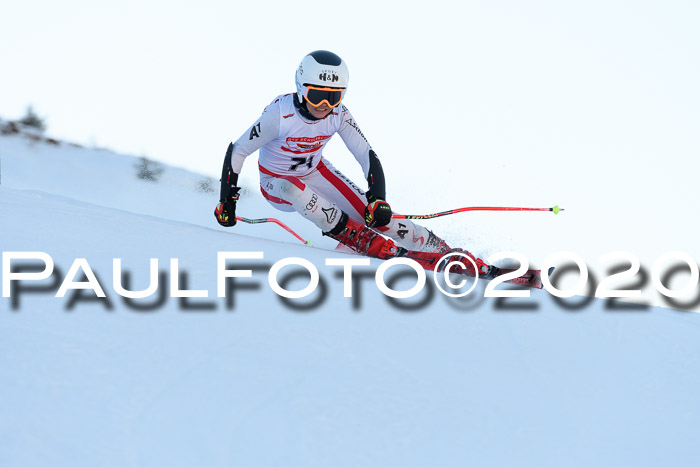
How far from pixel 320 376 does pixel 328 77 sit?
102 inches

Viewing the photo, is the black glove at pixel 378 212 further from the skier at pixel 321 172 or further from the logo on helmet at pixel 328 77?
the logo on helmet at pixel 328 77

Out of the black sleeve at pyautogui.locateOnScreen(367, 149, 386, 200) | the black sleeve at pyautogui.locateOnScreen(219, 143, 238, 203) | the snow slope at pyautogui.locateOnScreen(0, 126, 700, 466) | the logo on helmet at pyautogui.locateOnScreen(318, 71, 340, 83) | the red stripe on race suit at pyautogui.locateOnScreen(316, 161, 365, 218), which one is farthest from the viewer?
the red stripe on race suit at pyautogui.locateOnScreen(316, 161, 365, 218)

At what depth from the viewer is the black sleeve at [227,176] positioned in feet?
14.3

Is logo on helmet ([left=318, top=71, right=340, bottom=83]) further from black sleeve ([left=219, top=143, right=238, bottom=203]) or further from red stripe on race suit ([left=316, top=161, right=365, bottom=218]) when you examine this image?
red stripe on race suit ([left=316, top=161, right=365, bottom=218])

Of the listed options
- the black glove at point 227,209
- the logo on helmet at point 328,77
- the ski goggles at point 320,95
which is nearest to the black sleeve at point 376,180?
the ski goggles at point 320,95

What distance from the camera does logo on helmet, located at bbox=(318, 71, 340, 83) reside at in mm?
4082

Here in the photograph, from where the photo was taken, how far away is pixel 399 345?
2.20m

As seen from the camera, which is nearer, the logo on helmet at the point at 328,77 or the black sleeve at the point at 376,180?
the logo on helmet at the point at 328,77

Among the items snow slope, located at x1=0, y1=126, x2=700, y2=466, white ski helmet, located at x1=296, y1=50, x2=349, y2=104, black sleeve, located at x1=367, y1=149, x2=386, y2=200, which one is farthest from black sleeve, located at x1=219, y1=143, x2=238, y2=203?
snow slope, located at x1=0, y1=126, x2=700, y2=466

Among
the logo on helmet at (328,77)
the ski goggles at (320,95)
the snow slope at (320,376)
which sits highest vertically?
the logo on helmet at (328,77)

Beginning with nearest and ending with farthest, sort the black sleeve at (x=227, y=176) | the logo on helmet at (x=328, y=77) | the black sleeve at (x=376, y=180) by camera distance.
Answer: the logo on helmet at (x=328, y=77), the black sleeve at (x=227, y=176), the black sleeve at (x=376, y=180)

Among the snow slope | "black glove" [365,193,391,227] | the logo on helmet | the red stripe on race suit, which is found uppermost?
the logo on helmet

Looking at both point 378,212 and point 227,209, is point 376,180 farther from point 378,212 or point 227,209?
point 227,209

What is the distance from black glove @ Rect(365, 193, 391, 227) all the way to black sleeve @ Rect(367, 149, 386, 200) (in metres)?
0.04
